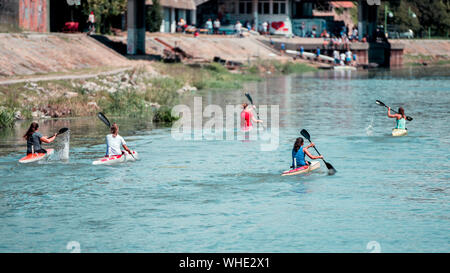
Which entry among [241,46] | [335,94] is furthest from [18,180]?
[241,46]

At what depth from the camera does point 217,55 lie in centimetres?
7806

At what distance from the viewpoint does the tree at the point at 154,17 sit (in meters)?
79.9

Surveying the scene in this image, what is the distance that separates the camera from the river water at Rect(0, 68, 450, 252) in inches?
663

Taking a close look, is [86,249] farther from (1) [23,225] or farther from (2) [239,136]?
(2) [239,136]

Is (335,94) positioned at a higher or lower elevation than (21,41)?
lower

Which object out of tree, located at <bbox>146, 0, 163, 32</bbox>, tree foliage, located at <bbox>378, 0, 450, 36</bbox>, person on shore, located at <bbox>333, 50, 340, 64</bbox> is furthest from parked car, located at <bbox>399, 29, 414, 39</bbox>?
tree, located at <bbox>146, 0, 163, 32</bbox>

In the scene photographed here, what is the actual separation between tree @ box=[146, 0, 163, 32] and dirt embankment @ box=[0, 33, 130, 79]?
16879mm

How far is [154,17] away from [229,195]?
62.2m

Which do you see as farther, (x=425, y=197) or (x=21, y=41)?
(x=21, y=41)

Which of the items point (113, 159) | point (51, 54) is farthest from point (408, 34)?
point (113, 159)

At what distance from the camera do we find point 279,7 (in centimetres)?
10550

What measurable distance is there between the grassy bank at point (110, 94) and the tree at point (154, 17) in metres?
20.7

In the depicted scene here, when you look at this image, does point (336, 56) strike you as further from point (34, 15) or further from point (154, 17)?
point (34, 15)
